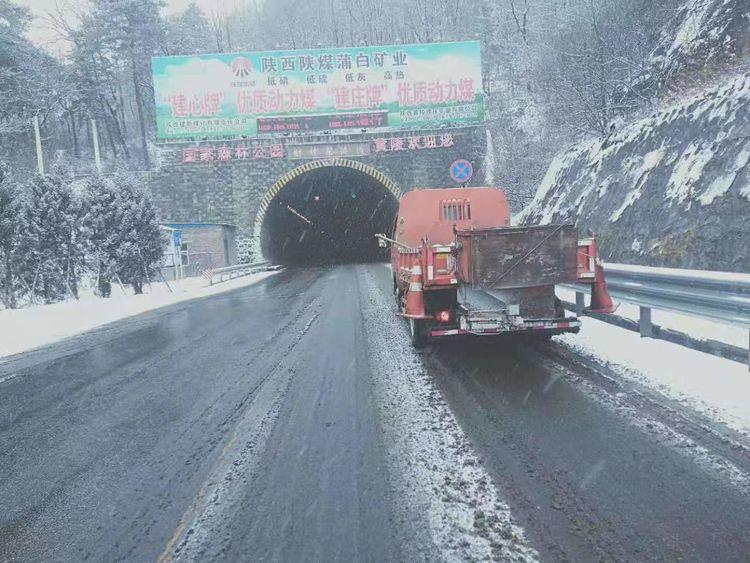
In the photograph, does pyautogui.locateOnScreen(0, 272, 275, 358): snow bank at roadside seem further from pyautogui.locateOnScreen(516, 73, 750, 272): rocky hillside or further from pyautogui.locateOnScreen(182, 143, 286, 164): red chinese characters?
pyautogui.locateOnScreen(182, 143, 286, 164): red chinese characters

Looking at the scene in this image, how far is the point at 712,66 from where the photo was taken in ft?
44.6

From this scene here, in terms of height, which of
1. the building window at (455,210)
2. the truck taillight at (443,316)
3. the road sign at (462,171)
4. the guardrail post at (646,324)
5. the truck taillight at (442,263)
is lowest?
the guardrail post at (646,324)

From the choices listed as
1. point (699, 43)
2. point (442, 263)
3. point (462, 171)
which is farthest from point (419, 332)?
point (462, 171)

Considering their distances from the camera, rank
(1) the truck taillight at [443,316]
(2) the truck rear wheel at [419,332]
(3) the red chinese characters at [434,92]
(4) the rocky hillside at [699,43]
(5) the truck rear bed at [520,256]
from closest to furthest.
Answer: (5) the truck rear bed at [520,256], (1) the truck taillight at [443,316], (2) the truck rear wheel at [419,332], (4) the rocky hillside at [699,43], (3) the red chinese characters at [434,92]

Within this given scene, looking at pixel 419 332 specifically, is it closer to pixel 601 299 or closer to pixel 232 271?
pixel 601 299

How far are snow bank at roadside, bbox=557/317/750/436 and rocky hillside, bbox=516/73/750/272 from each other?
128 inches

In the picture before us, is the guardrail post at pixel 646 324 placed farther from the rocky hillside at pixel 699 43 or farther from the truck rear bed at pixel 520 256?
the rocky hillside at pixel 699 43

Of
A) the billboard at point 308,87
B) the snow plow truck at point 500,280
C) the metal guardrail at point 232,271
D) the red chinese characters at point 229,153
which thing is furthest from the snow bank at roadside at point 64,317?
the billboard at point 308,87

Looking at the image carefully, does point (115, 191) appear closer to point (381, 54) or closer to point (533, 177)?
point (381, 54)

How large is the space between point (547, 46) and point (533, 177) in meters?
6.68

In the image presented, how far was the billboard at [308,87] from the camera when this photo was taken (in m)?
28.5

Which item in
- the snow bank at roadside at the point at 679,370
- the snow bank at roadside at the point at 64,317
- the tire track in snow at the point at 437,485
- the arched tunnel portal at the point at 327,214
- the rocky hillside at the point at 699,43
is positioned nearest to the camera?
the tire track in snow at the point at 437,485

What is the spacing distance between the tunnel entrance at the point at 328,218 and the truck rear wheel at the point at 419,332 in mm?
25417

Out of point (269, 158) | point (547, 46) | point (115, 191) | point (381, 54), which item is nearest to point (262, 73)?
point (269, 158)
